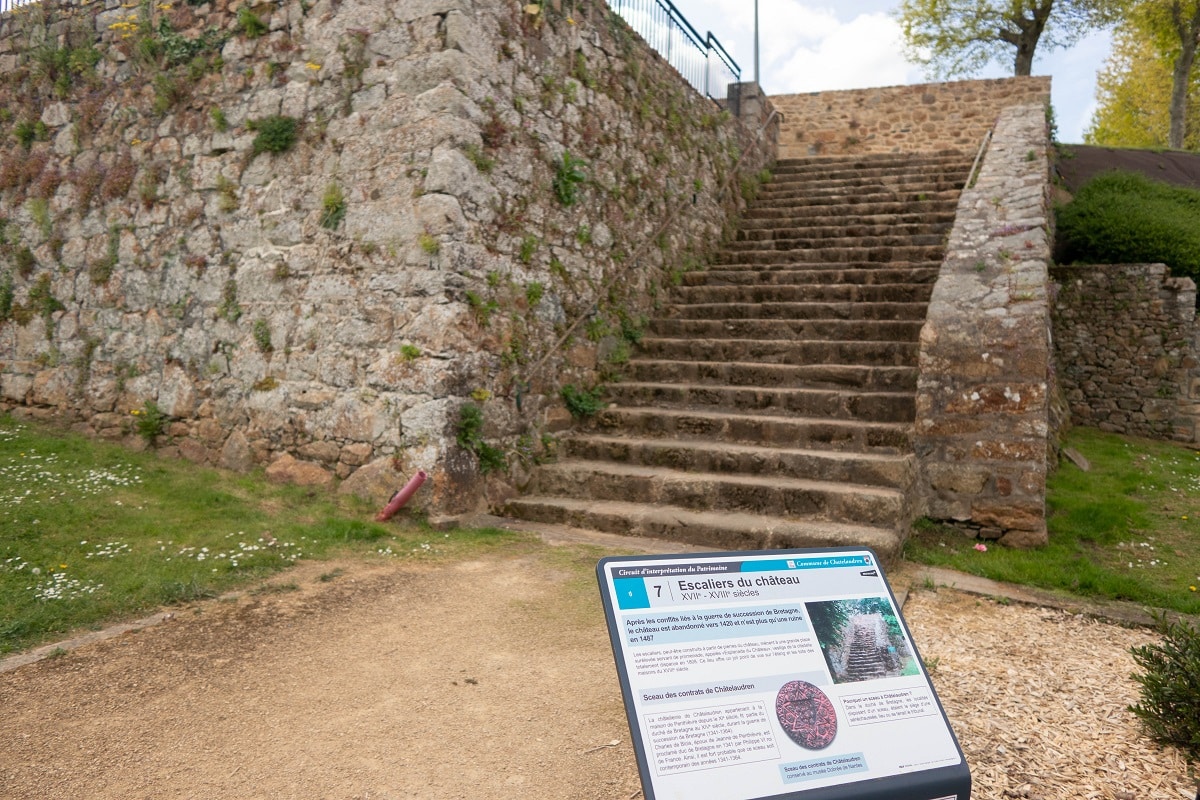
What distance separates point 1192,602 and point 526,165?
5022 mm

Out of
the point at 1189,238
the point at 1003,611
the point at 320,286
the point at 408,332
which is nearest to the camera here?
the point at 1003,611

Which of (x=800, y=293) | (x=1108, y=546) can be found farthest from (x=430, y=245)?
(x=1108, y=546)

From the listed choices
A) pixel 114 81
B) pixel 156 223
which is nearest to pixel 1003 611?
pixel 156 223

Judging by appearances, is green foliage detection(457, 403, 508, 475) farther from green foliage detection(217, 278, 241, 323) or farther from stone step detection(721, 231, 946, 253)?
stone step detection(721, 231, 946, 253)

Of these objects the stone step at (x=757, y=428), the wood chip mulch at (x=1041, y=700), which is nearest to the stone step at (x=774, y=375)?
the stone step at (x=757, y=428)

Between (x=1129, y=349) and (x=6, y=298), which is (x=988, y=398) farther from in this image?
(x=6, y=298)

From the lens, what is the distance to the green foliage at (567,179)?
649cm

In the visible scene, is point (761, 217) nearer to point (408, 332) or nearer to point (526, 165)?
point (526, 165)

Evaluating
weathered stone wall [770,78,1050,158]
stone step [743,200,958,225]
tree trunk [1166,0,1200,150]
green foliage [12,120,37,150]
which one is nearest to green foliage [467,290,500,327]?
green foliage [12,120,37,150]

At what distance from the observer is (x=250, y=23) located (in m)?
6.30

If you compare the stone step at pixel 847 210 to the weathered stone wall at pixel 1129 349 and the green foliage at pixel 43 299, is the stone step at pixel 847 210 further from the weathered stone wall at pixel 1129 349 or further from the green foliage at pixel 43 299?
the green foliage at pixel 43 299

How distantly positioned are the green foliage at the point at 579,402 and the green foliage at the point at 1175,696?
4349 mm

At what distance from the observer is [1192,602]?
14.1 feet

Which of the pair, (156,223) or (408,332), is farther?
(156,223)
